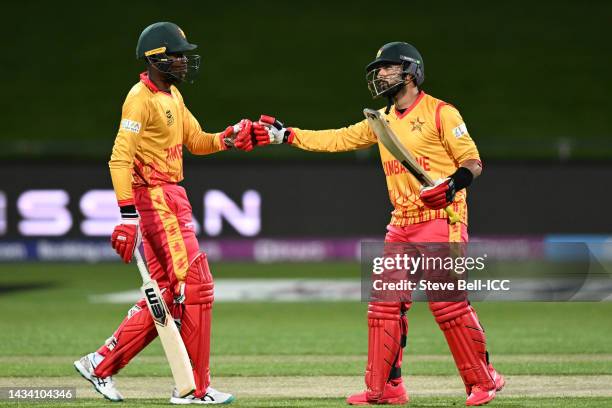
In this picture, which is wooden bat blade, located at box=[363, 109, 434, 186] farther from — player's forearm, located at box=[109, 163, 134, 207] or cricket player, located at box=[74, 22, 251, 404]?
player's forearm, located at box=[109, 163, 134, 207]

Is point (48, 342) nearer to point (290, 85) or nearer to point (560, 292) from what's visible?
point (560, 292)

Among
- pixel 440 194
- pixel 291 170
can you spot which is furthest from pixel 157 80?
pixel 291 170

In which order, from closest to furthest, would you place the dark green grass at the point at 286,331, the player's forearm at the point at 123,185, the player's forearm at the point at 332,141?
the player's forearm at the point at 123,185
the player's forearm at the point at 332,141
the dark green grass at the point at 286,331

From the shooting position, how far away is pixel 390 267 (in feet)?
25.0

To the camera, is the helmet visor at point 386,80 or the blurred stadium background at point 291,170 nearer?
the helmet visor at point 386,80

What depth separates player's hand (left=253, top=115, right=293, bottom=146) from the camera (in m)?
8.27

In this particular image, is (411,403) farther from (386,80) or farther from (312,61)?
(312,61)

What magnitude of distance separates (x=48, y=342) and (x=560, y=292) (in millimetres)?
5755

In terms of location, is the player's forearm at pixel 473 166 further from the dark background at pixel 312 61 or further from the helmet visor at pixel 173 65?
the dark background at pixel 312 61

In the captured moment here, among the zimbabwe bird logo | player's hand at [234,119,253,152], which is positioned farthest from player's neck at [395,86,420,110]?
player's hand at [234,119,253,152]

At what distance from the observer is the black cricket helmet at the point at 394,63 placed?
769cm

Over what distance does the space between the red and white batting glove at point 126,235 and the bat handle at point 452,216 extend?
1.79 meters

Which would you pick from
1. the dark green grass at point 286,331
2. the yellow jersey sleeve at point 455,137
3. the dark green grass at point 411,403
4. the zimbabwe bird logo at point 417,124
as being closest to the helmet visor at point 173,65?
the zimbabwe bird logo at point 417,124

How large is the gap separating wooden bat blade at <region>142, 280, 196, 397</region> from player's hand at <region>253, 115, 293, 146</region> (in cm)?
125
